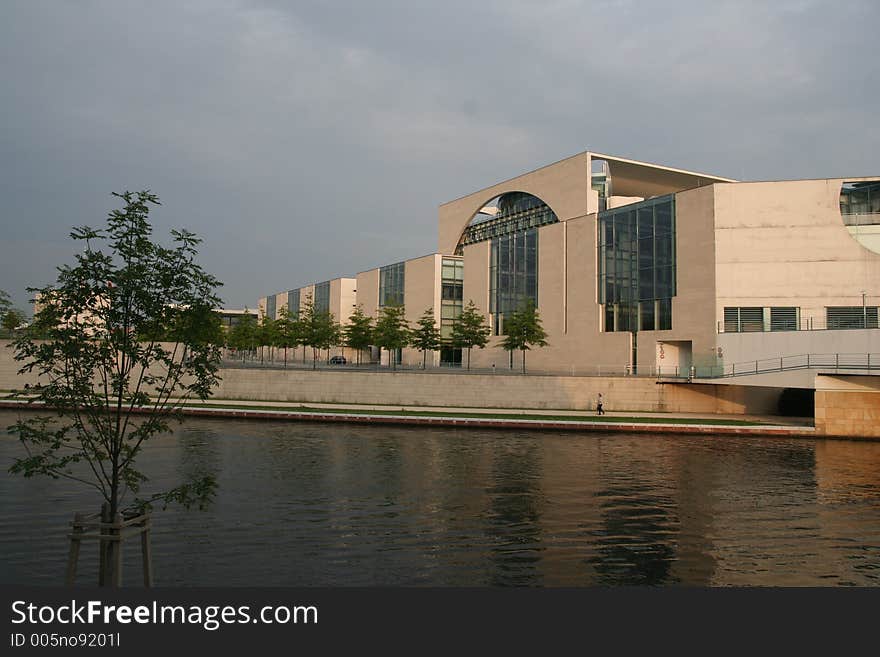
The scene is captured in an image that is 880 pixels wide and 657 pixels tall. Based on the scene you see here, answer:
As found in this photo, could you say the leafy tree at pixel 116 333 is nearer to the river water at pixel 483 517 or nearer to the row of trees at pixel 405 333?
the river water at pixel 483 517

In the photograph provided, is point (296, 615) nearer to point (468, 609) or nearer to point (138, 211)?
point (468, 609)

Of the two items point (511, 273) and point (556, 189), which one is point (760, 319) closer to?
point (556, 189)

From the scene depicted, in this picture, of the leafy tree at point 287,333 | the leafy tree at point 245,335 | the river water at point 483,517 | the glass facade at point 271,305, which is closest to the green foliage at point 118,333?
the river water at point 483,517

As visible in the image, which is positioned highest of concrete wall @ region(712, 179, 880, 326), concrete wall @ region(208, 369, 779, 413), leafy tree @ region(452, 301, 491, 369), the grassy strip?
concrete wall @ region(712, 179, 880, 326)

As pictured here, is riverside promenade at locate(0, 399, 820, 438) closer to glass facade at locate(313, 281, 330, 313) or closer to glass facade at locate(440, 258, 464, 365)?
glass facade at locate(440, 258, 464, 365)

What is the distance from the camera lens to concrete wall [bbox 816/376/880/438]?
32.6 m

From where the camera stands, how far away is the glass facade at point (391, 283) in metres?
75.6

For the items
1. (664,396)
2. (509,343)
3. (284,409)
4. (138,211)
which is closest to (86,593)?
(138,211)

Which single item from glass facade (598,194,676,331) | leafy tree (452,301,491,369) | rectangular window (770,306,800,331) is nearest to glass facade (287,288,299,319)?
leafy tree (452,301,491,369)

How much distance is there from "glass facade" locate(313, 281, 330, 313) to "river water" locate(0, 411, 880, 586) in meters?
68.1

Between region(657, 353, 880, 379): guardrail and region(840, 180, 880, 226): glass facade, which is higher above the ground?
region(840, 180, 880, 226): glass facade

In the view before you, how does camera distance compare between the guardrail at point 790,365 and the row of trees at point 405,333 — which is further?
the row of trees at point 405,333

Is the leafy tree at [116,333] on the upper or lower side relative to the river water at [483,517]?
upper

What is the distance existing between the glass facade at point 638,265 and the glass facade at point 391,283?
31.1 meters
